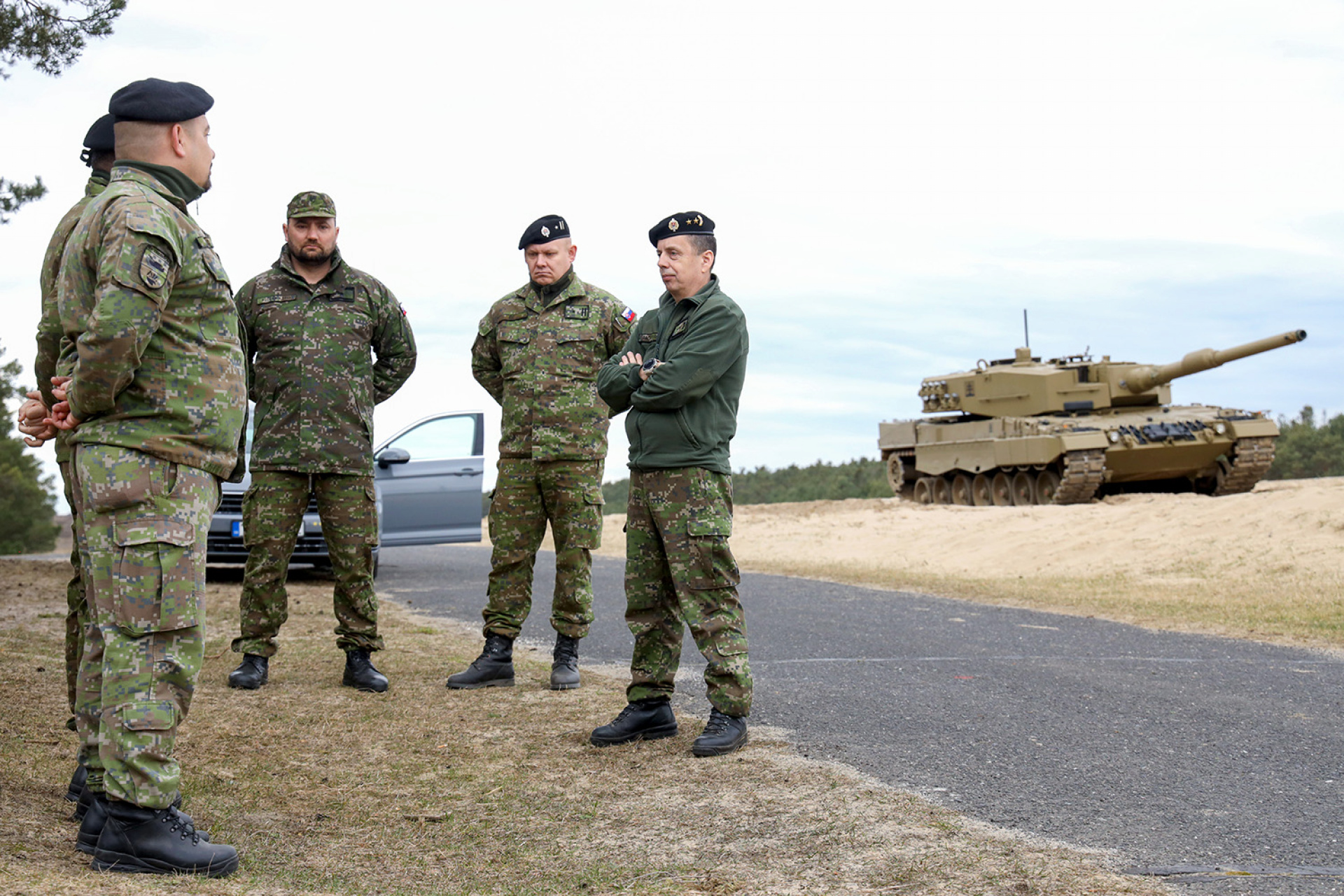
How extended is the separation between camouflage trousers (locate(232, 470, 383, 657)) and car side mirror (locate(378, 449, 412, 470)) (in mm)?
6028

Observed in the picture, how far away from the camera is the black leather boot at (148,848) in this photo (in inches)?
128

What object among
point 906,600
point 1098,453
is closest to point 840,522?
point 1098,453

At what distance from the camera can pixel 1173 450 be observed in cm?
2130

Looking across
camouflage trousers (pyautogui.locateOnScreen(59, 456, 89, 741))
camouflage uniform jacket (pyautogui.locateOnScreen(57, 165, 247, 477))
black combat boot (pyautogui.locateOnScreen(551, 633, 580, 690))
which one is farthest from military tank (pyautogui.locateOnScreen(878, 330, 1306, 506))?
camouflage uniform jacket (pyautogui.locateOnScreen(57, 165, 247, 477))

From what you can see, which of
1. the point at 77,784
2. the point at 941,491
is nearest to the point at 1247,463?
the point at 941,491

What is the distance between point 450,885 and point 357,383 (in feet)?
10.6

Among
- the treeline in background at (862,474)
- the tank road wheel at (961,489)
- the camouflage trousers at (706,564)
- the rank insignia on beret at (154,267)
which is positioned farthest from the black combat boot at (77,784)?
the treeline in background at (862,474)

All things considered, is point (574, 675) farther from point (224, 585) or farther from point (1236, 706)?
point (224, 585)

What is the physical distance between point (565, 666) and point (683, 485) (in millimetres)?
1833

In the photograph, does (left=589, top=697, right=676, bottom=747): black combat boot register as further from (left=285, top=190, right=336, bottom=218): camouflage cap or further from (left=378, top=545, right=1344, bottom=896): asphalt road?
(left=285, top=190, right=336, bottom=218): camouflage cap

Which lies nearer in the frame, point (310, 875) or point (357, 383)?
point (310, 875)

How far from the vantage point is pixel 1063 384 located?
2322cm

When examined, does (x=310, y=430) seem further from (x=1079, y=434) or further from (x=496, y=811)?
(x=1079, y=434)

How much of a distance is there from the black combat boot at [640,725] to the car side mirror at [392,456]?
295 inches
